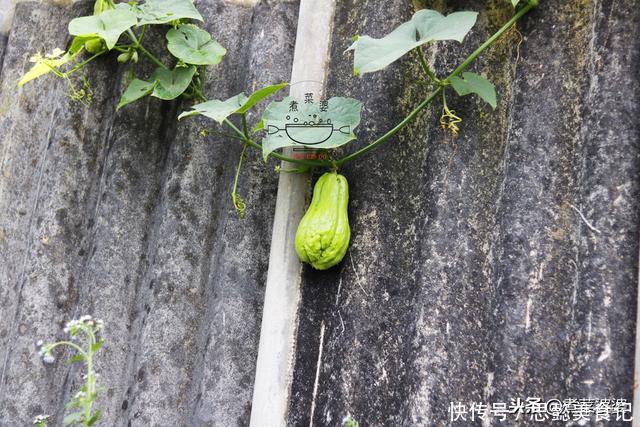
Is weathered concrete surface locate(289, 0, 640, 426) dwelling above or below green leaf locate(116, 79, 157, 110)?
below

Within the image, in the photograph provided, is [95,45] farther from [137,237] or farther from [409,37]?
[409,37]

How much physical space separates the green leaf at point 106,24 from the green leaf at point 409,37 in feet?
1.56

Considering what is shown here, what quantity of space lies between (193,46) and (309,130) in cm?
33

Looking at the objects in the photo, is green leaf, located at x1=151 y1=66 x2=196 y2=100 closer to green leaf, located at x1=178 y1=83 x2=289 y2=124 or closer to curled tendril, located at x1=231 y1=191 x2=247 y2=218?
green leaf, located at x1=178 y1=83 x2=289 y2=124

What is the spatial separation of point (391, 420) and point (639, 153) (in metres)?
0.56

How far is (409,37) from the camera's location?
1372 mm

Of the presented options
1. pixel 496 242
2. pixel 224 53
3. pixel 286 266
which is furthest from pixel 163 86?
pixel 496 242

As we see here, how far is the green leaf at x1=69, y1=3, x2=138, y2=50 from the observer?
1.55 m

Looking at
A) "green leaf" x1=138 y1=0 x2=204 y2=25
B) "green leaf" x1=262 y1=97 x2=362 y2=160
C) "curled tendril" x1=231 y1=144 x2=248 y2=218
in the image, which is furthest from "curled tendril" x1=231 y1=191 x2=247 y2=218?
"green leaf" x1=138 y1=0 x2=204 y2=25

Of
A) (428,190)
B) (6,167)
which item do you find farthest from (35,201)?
(428,190)

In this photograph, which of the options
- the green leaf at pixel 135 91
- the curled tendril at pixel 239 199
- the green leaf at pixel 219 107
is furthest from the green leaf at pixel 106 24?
the curled tendril at pixel 239 199

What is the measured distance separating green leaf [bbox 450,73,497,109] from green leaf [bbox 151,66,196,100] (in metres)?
0.53

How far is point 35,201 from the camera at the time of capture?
168 cm

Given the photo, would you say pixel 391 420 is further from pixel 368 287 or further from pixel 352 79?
pixel 352 79
